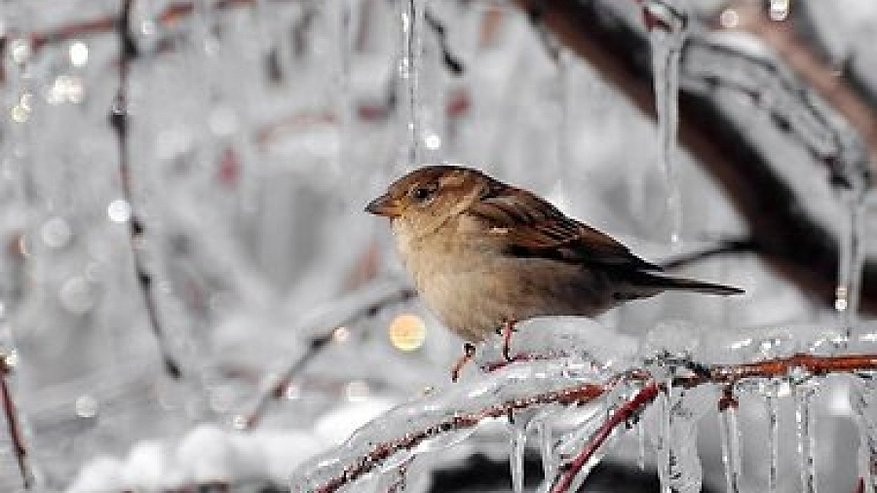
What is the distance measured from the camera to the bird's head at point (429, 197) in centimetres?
205

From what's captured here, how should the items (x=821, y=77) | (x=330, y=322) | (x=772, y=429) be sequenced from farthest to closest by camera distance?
1. (x=330, y=322)
2. (x=821, y=77)
3. (x=772, y=429)

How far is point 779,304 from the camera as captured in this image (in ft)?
11.1

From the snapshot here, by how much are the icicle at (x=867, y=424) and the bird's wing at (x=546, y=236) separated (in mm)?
750

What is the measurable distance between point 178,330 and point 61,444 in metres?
0.56

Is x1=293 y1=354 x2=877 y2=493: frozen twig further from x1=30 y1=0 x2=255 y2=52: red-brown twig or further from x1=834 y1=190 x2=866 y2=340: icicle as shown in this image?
x1=30 y1=0 x2=255 y2=52: red-brown twig

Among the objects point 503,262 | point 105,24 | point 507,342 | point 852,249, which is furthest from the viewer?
point 105,24

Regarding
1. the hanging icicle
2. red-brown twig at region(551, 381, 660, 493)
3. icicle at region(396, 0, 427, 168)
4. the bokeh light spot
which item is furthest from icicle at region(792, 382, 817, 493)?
the bokeh light spot

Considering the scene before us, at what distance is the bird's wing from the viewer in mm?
1957

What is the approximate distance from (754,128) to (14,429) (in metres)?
1.23

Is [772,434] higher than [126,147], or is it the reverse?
[126,147]

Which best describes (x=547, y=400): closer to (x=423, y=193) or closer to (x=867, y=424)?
(x=867, y=424)

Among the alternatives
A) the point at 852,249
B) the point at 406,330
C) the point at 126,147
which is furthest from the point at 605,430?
the point at 406,330

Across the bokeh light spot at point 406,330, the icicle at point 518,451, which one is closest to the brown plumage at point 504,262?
the icicle at point 518,451

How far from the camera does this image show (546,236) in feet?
6.53
